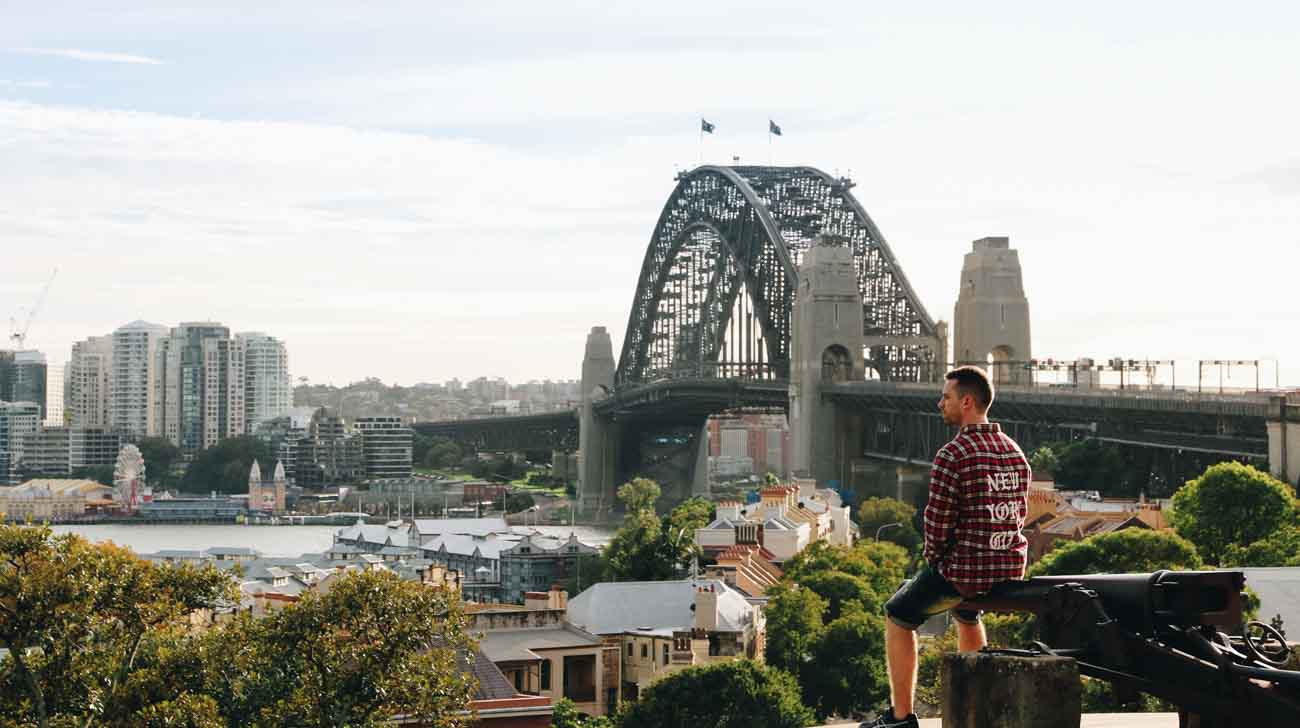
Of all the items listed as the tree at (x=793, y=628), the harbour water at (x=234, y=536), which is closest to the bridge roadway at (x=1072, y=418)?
the tree at (x=793, y=628)

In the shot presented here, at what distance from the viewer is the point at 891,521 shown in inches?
3300

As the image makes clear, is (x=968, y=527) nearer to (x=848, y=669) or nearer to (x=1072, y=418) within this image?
(x=848, y=669)

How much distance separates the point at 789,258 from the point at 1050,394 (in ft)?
126

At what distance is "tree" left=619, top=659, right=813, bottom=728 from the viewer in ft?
128

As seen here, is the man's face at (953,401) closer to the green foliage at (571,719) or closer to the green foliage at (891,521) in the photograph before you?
the green foliage at (571,719)

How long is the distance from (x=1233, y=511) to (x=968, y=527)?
1725 inches

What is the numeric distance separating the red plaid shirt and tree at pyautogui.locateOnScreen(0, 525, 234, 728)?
20968 millimetres

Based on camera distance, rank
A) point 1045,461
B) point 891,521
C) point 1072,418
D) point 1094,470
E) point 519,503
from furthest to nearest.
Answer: point 519,503 < point 891,521 < point 1072,418 < point 1045,461 < point 1094,470

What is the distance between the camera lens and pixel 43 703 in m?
28.4

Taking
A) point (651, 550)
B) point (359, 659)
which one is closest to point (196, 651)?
point (359, 659)

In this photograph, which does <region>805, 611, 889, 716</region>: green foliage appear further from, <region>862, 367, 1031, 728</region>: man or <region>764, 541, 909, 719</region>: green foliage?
<region>862, 367, 1031, 728</region>: man

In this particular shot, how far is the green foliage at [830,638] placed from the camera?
46.0 m

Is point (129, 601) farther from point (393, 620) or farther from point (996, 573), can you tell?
point (996, 573)

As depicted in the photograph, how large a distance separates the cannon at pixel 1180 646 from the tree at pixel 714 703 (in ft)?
102
